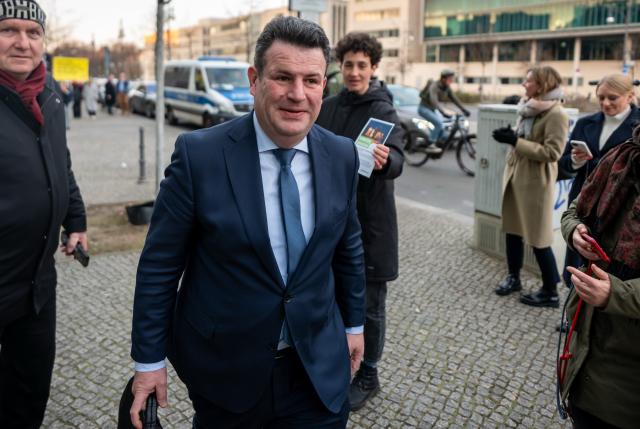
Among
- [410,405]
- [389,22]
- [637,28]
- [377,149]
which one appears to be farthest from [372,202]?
[389,22]

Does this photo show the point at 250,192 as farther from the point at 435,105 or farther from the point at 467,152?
the point at 435,105

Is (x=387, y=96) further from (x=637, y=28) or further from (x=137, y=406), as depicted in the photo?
(x=637, y=28)

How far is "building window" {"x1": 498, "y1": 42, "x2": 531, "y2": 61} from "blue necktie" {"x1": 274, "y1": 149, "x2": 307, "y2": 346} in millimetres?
72347

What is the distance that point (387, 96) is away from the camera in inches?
134

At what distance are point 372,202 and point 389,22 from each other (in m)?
89.7

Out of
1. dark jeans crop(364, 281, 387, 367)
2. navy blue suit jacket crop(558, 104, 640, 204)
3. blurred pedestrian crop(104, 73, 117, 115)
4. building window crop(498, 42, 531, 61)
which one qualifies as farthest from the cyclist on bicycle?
building window crop(498, 42, 531, 61)

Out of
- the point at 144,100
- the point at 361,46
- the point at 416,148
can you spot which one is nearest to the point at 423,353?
the point at 361,46

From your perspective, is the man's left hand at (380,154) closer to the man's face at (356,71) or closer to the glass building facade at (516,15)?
the man's face at (356,71)

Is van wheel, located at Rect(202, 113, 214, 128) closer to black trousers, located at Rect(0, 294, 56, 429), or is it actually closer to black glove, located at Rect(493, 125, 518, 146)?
black glove, located at Rect(493, 125, 518, 146)

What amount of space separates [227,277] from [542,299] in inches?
154

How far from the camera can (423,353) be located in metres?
4.25

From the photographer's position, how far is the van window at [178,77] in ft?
67.7

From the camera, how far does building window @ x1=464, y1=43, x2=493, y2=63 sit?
68625 millimetres

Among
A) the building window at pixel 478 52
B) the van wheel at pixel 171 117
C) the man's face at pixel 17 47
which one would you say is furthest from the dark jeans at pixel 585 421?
the building window at pixel 478 52
